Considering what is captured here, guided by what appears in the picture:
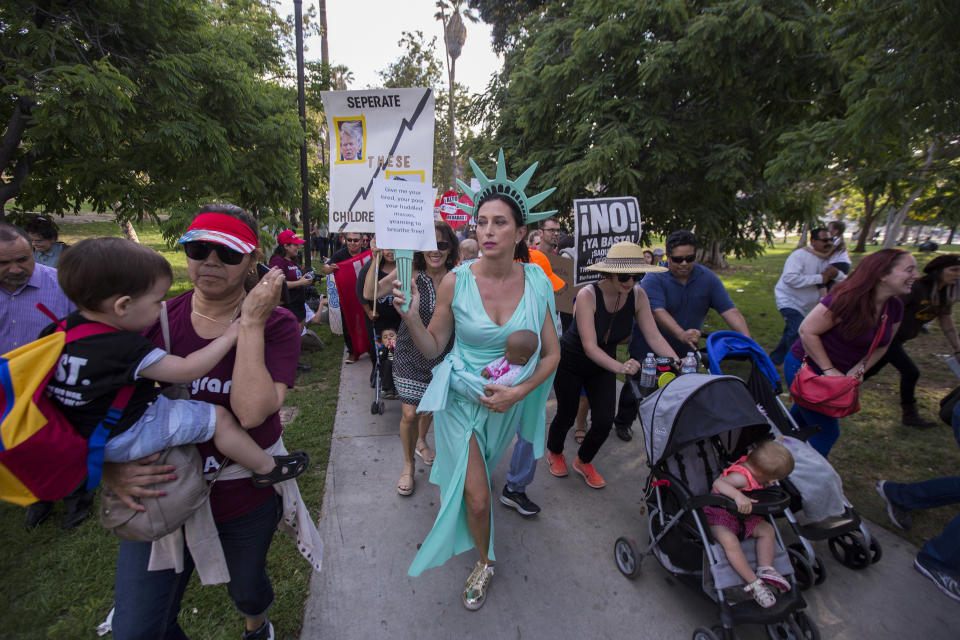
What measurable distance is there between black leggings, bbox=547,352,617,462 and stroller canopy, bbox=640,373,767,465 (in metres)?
0.72

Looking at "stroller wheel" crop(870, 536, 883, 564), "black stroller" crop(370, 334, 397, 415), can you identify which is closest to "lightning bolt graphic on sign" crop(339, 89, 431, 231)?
"black stroller" crop(370, 334, 397, 415)

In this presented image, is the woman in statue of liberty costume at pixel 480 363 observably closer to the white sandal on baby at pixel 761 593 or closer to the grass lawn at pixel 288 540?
the grass lawn at pixel 288 540

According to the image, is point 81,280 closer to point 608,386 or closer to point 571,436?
point 608,386

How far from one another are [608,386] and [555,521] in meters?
1.11

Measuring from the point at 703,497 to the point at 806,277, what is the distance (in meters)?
4.55

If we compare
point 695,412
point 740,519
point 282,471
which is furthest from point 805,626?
point 282,471

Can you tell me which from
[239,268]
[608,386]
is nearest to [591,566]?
[608,386]

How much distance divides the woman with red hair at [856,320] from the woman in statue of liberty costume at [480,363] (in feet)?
7.01

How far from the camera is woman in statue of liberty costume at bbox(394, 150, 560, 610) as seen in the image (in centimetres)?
236

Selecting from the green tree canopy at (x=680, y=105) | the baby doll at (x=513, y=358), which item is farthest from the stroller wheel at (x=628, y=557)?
the green tree canopy at (x=680, y=105)

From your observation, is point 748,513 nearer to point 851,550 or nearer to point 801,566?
point 801,566

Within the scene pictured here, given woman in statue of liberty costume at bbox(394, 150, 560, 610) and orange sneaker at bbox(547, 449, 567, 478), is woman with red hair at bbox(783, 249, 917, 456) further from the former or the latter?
woman in statue of liberty costume at bbox(394, 150, 560, 610)

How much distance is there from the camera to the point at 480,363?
2416 mm

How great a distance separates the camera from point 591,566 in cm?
286
